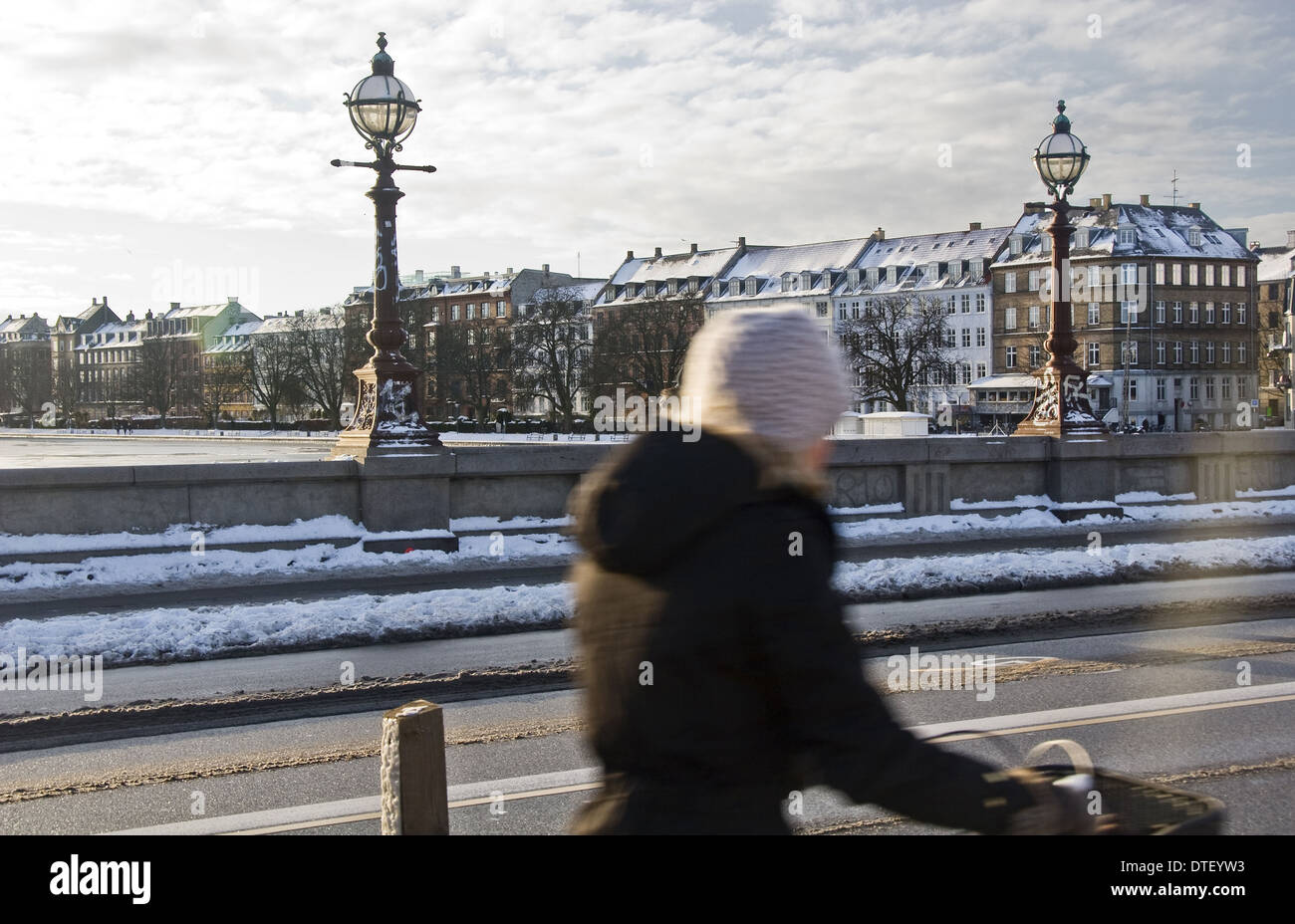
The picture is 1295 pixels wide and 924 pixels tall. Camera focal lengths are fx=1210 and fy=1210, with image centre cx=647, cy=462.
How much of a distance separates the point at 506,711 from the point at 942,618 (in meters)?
4.66

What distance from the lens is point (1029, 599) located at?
1140cm

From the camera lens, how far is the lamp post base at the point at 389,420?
14.2 meters

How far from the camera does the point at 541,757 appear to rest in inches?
234

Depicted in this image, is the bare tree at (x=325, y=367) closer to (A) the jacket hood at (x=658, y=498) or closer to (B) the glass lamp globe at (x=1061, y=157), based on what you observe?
(B) the glass lamp globe at (x=1061, y=157)

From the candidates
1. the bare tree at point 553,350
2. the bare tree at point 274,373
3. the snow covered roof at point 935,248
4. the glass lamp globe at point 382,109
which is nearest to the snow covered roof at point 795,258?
the snow covered roof at point 935,248

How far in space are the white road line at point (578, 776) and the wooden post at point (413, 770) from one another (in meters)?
1.54

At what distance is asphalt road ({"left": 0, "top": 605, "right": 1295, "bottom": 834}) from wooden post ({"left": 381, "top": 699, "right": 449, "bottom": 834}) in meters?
1.69

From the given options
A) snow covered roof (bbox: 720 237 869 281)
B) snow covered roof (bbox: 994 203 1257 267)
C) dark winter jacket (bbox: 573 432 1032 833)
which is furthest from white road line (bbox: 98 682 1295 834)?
snow covered roof (bbox: 720 237 869 281)

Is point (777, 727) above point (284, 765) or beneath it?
above

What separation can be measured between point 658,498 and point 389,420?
12.6 meters

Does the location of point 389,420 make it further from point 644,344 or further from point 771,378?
point 644,344

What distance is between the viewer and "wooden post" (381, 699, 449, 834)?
10.0 feet
